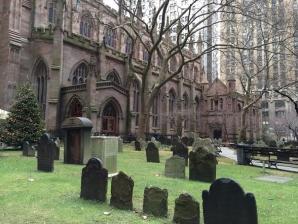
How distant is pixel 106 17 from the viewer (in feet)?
138

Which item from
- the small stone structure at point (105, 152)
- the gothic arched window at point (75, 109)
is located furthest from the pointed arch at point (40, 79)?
the small stone structure at point (105, 152)

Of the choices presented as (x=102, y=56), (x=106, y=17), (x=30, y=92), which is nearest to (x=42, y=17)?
(x=102, y=56)

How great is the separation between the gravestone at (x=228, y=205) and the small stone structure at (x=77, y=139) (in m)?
7.91

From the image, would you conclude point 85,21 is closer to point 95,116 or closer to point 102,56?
point 102,56

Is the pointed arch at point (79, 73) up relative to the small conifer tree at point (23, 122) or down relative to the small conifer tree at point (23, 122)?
up

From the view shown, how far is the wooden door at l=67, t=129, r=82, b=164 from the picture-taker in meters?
12.6

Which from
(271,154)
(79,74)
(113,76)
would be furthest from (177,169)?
(113,76)

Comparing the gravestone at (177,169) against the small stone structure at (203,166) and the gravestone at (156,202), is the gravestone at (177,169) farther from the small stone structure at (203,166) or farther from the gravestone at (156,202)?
the gravestone at (156,202)

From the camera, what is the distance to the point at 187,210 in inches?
219

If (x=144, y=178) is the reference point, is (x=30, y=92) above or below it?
above

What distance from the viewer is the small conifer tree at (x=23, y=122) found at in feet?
61.0

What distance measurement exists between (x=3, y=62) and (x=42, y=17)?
24.7 ft

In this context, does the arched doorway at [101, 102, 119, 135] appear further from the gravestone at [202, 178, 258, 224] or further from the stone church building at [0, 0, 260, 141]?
the gravestone at [202, 178, 258, 224]

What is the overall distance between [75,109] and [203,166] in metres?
21.2
